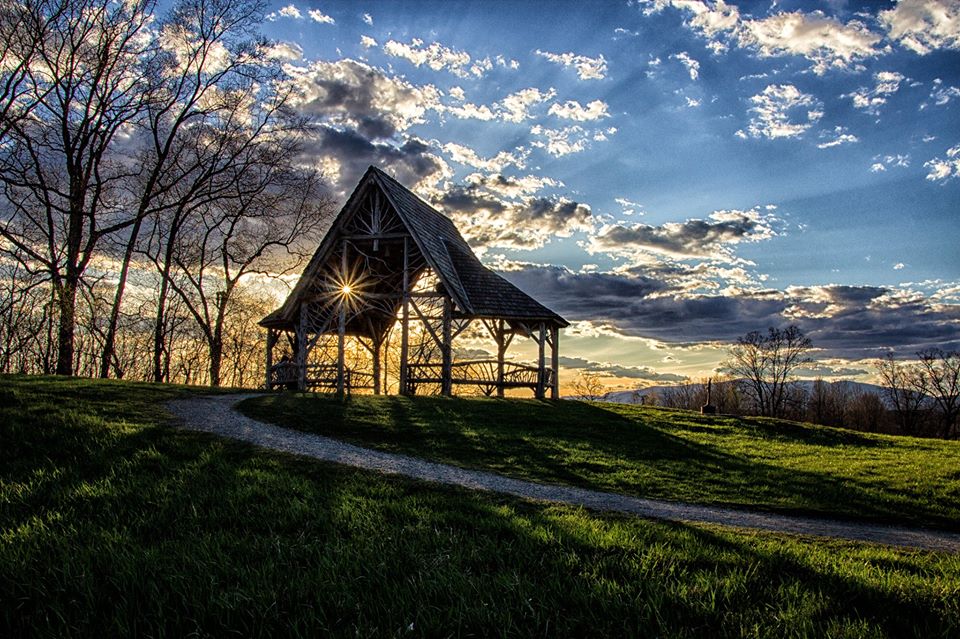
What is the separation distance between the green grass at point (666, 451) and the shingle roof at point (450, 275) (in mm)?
4203

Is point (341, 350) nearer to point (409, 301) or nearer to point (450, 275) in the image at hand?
point (409, 301)

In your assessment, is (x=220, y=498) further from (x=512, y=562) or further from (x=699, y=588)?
(x=699, y=588)

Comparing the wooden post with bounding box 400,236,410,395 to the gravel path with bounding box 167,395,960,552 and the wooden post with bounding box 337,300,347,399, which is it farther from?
the gravel path with bounding box 167,395,960,552

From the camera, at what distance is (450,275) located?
72.8 feet

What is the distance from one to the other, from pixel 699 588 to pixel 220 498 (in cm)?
450

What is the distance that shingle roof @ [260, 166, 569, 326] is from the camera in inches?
851

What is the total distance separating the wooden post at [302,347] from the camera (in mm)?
23603

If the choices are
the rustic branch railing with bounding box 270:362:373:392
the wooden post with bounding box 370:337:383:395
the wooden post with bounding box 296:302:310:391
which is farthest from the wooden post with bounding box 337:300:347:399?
the wooden post with bounding box 370:337:383:395

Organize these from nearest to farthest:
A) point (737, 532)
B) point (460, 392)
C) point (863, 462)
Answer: point (737, 532), point (863, 462), point (460, 392)

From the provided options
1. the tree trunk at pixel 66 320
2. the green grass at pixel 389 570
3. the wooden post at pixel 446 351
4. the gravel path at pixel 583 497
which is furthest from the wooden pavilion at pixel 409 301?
the green grass at pixel 389 570

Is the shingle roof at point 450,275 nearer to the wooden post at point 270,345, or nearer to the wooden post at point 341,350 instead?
the wooden post at point 270,345

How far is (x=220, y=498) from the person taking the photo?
562 cm

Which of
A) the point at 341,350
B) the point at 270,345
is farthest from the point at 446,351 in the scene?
the point at 270,345

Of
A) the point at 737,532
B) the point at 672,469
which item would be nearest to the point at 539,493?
the point at 737,532
